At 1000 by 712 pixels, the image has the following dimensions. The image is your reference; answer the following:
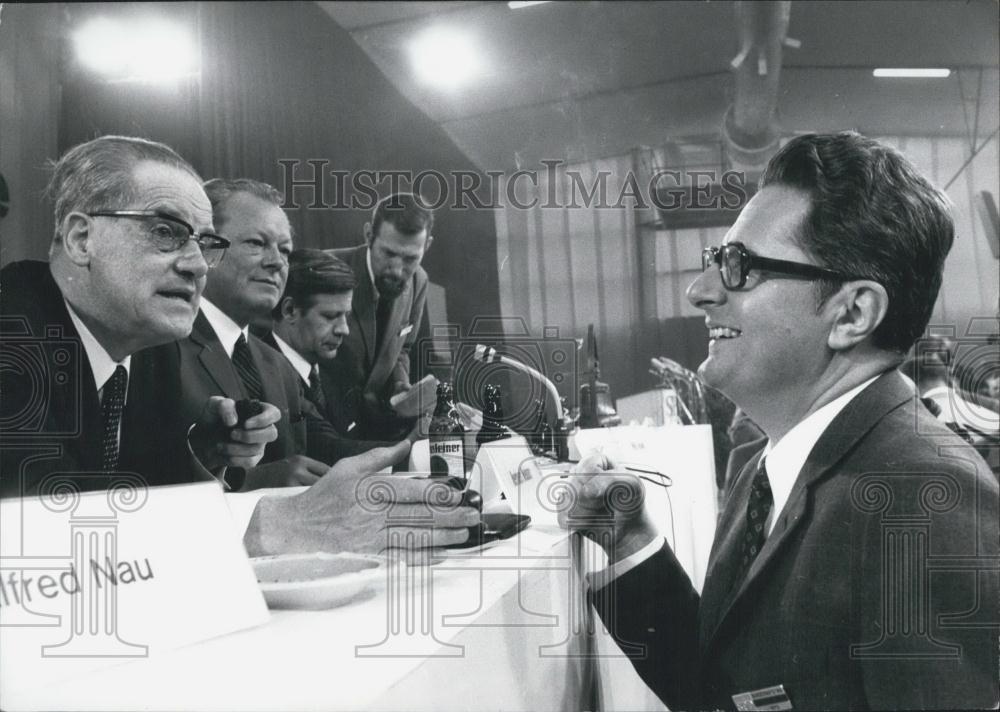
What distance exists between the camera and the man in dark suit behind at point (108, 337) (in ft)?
4.75

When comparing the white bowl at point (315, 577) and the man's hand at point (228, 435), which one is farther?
the man's hand at point (228, 435)

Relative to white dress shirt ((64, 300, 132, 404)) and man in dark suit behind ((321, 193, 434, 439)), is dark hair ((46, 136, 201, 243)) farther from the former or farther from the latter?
man in dark suit behind ((321, 193, 434, 439))

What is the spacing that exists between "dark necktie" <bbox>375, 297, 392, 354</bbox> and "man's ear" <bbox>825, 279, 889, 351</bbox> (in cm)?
79

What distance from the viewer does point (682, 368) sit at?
1.51 meters

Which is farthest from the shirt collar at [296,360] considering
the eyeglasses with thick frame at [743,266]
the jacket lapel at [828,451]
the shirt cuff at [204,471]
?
the jacket lapel at [828,451]

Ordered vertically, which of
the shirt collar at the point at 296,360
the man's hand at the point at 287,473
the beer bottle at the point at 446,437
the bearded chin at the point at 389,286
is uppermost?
the bearded chin at the point at 389,286

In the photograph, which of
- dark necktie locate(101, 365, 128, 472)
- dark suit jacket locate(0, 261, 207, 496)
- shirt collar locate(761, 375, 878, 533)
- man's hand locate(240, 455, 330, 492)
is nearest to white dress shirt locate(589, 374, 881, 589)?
shirt collar locate(761, 375, 878, 533)

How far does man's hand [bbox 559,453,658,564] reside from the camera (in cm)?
150

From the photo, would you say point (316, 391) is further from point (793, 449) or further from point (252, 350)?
point (793, 449)

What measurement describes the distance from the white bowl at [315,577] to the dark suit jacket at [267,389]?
7.8 inches

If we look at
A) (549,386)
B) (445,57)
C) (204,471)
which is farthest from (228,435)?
(445,57)

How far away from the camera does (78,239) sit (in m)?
1.46

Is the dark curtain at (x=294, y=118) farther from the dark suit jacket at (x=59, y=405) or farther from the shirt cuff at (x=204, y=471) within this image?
the shirt cuff at (x=204, y=471)

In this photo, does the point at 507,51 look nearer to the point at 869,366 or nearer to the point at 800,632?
the point at 869,366
